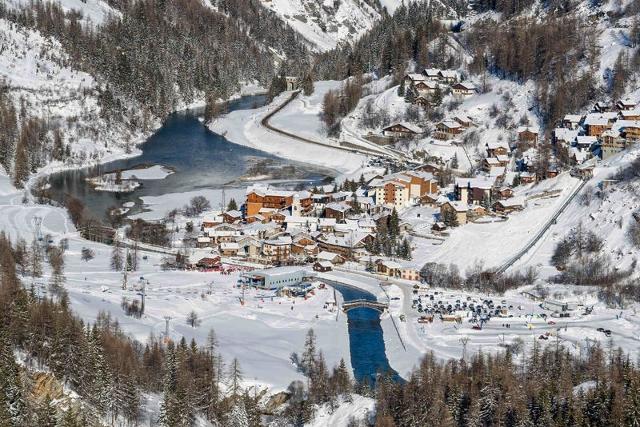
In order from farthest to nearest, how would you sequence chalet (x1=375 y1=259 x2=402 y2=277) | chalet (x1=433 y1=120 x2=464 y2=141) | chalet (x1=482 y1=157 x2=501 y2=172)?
chalet (x1=433 y1=120 x2=464 y2=141) → chalet (x1=482 y1=157 x2=501 y2=172) → chalet (x1=375 y1=259 x2=402 y2=277)

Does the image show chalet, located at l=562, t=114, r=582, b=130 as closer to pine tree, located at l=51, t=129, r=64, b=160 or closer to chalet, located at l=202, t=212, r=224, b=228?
chalet, located at l=202, t=212, r=224, b=228

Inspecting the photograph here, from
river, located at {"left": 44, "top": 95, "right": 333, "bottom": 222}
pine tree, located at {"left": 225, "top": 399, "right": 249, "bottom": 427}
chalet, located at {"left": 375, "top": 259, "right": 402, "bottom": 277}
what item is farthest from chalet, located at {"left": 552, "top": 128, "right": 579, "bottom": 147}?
pine tree, located at {"left": 225, "top": 399, "right": 249, "bottom": 427}

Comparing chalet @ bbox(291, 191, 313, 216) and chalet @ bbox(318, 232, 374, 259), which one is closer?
chalet @ bbox(318, 232, 374, 259)

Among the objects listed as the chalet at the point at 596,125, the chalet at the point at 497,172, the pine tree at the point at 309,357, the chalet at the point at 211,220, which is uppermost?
the chalet at the point at 596,125

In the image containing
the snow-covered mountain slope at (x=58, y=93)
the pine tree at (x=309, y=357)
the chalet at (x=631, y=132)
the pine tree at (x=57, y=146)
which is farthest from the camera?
the snow-covered mountain slope at (x=58, y=93)

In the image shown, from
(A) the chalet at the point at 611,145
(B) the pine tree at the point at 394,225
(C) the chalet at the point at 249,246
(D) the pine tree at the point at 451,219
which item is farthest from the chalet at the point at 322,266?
(A) the chalet at the point at 611,145

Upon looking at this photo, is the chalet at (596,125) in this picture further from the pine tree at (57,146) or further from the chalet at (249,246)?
the pine tree at (57,146)
